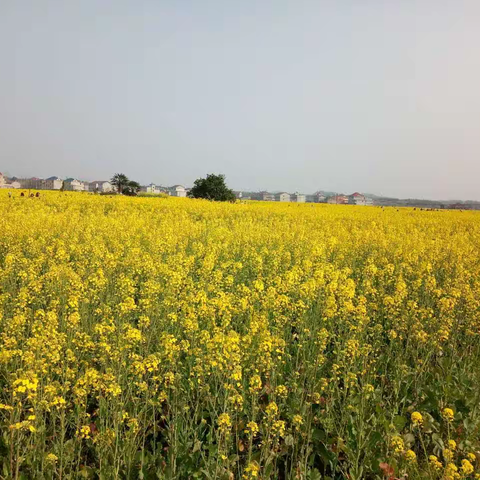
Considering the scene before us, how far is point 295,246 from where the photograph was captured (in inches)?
401

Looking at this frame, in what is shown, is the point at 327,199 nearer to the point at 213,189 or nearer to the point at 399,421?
the point at 213,189

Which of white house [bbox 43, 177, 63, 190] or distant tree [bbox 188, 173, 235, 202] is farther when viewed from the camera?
white house [bbox 43, 177, 63, 190]

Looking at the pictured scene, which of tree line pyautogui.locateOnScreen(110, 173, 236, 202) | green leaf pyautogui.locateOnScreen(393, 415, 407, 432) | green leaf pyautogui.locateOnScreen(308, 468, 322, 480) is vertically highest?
tree line pyautogui.locateOnScreen(110, 173, 236, 202)

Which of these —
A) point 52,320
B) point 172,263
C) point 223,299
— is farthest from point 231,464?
point 172,263

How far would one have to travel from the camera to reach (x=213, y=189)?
44688 mm

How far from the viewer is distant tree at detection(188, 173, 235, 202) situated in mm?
44562

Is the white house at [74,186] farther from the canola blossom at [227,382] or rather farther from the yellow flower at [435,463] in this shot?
the yellow flower at [435,463]

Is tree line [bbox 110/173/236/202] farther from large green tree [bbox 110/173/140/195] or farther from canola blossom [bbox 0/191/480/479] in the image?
canola blossom [bbox 0/191/480/479]

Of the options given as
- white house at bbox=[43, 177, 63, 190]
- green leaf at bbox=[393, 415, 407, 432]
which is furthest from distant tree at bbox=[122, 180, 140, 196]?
green leaf at bbox=[393, 415, 407, 432]

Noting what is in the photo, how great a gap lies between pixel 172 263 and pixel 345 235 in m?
7.57

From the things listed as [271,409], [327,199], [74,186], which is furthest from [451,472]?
[74,186]

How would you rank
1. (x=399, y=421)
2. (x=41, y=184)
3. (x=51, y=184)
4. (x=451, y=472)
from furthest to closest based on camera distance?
(x=51, y=184)
(x=41, y=184)
(x=399, y=421)
(x=451, y=472)

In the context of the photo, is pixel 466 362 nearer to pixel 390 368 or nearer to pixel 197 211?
pixel 390 368

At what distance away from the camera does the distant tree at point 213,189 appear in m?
44.6
